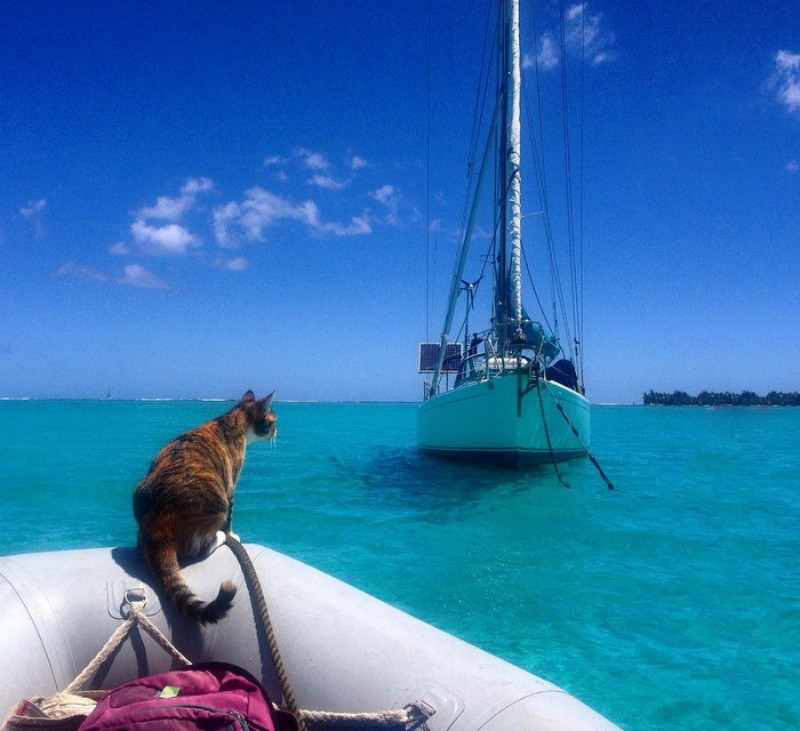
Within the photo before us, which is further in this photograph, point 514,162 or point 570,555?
point 514,162

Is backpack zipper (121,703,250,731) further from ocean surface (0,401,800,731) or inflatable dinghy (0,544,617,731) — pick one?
ocean surface (0,401,800,731)

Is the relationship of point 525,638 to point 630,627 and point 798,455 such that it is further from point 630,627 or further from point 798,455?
point 798,455

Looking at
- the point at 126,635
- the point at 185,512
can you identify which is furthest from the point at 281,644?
the point at 185,512

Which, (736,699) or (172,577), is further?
(736,699)

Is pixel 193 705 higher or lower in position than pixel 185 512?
lower

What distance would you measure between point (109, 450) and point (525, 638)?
17.1 metres

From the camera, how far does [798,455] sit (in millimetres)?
18516

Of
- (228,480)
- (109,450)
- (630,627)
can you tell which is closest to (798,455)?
(630,627)

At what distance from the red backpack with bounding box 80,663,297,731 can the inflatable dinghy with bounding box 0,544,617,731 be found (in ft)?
0.67

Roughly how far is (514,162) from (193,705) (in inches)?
526

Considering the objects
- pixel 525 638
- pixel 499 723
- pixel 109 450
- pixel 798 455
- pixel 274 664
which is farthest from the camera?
pixel 798 455

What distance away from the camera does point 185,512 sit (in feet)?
7.74

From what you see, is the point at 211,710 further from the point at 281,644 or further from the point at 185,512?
the point at 185,512

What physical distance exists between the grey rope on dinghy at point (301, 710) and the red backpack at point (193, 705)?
5cm
